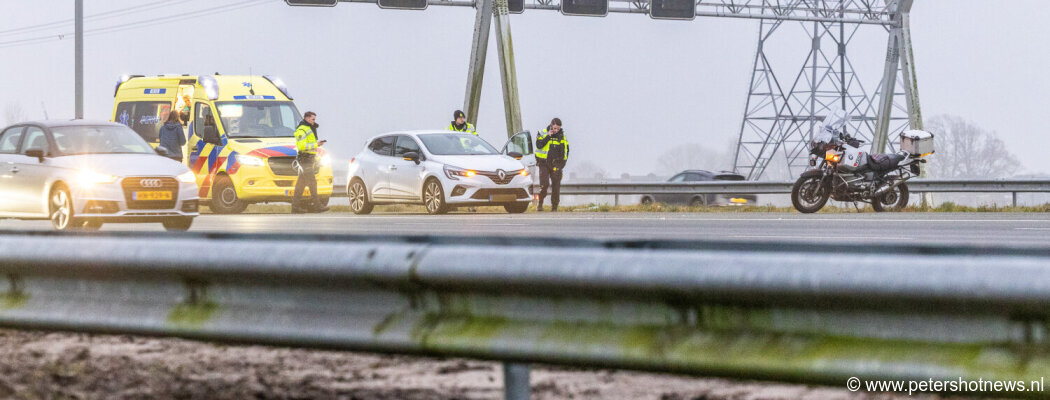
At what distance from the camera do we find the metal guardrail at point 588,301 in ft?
10.9

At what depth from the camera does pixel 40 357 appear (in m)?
5.69

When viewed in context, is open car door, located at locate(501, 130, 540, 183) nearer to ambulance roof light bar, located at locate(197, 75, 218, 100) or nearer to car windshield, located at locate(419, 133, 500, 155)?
car windshield, located at locate(419, 133, 500, 155)

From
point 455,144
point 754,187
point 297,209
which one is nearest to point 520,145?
→ point 455,144

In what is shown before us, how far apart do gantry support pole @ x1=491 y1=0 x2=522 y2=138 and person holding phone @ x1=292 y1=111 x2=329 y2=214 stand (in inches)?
382

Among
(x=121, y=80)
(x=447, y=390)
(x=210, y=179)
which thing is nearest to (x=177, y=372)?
(x=447, y=390)

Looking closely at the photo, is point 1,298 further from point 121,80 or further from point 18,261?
point 121,80

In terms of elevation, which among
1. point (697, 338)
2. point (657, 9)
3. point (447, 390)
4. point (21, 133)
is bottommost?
point (447, 390)

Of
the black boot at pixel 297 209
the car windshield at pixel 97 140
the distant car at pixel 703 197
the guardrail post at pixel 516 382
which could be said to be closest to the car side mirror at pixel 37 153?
the car windshield at pixel 97 140

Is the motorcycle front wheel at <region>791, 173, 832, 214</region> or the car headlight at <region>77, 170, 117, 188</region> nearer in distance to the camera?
the car headlight at <region>77, 170, 117, 188</region>

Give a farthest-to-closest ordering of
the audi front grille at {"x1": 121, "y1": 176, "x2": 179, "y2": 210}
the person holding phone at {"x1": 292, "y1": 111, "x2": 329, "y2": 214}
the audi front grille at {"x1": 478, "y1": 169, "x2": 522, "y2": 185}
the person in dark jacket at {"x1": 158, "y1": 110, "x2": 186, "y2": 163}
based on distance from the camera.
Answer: the person holding phone at {"x1": 292, "y1": 111, "x2": 329, "y2": 214} < the audi front grille at {"x1": 478, "y1": 169, "x2": 522, "y2": 185} < the person in dark jacket at {"x1": 158, "y1": 110, "x2": 186, "y2": 163} < the audi front grille at {"x1": 121, "y1": 176, "x2": 179, "y2": 210}

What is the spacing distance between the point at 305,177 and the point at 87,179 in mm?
10027

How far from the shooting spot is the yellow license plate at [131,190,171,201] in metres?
16.0

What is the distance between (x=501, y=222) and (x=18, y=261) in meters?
14.8

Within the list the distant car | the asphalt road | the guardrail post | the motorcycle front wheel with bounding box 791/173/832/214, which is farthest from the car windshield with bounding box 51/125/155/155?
the distant car
